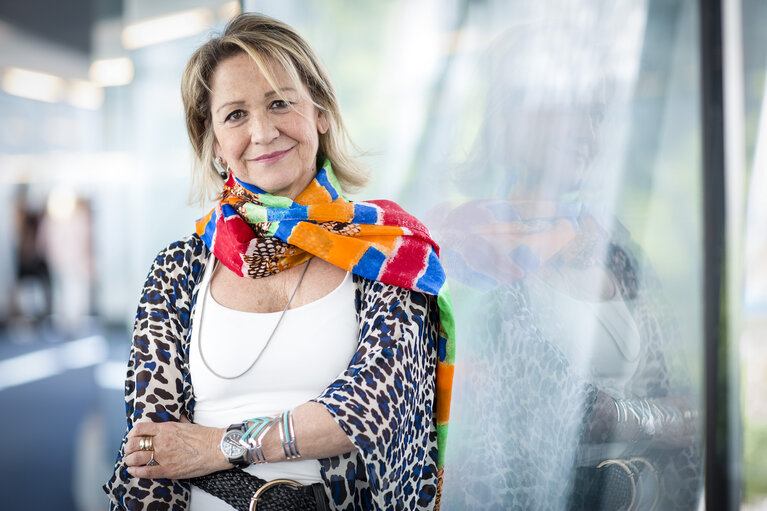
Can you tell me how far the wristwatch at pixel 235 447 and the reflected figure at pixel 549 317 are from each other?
82cm

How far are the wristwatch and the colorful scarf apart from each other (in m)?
0.35

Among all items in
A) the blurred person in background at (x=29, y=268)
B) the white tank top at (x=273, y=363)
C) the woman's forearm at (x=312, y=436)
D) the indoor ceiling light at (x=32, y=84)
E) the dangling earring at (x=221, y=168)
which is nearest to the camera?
the woman's forearm at (x=312, y=436)

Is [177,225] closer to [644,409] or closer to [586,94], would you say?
[586,94]

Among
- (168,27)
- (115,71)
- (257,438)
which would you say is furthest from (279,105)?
(115,71)

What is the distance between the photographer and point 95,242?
23.1 ft

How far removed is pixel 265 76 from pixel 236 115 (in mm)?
125

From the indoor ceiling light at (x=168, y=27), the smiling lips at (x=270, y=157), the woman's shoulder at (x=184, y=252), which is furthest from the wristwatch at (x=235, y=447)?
the indoor ceiling light at (x=168, y=27)

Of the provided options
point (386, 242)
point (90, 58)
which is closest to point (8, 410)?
point (386, 242)

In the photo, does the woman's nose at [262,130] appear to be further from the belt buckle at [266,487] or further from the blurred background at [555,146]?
the belt buckle at [266,487]

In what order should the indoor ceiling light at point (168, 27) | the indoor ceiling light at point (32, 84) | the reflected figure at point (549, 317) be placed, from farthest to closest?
the indoor ceiling light at point (32, 84) → the indoor ceiling light at point (168, 27) → the reflected figure at point (549, 317)

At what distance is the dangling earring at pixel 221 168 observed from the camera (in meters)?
1.51

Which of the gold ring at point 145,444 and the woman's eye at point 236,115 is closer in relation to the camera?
the gold ring at point 145,444

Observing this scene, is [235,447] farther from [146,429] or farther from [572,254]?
[572,254]

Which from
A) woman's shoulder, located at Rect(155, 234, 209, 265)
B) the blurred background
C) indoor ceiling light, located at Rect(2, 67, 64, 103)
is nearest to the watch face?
woman's shoulder, located at Rect(155, 234, 209, 265)
